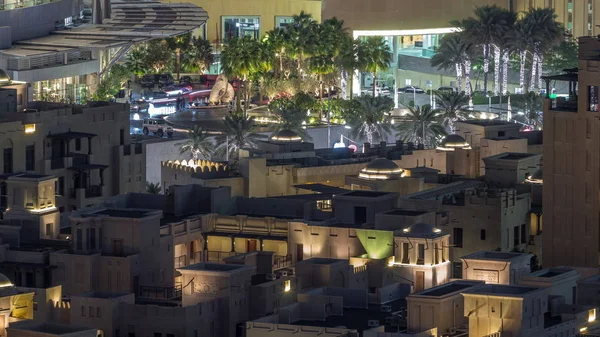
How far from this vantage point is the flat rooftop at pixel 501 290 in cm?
11114

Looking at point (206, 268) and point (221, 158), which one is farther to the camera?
point (221, 158)

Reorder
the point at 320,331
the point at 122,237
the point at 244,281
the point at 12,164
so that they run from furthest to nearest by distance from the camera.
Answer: the point at 12,164
the point at 122,237
the point at 244,281
the point at 320,331

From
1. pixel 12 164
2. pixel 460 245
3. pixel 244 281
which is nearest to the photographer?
pixel 244 281

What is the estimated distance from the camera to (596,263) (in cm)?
13900

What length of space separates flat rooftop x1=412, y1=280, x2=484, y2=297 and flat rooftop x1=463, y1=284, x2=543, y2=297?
145 cm

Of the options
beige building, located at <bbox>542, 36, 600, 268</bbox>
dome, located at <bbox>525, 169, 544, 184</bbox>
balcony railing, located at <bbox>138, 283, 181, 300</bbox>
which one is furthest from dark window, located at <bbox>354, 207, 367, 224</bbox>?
dome, located at <bbox>525, 169, 544, 184</bbox>

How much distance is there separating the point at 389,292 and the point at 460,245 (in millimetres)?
25830

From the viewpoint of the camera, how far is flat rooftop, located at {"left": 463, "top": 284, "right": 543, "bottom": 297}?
111 m

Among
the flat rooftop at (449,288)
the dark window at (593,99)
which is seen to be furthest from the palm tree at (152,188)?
the flat rooftop at (449,288)

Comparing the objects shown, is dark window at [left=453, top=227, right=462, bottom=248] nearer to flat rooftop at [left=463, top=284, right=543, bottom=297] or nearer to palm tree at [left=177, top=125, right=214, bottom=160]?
flat rooftop at [left=463, top=284, right=543, bottom=297]

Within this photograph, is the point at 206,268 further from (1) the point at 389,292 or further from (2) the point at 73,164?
(2) the point at 73,164

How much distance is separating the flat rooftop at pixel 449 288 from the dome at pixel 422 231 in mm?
10768

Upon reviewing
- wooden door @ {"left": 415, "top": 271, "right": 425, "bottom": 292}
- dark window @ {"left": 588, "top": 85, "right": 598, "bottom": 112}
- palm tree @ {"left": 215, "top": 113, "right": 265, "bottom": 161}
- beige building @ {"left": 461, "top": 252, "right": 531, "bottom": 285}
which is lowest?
wooden door @ {"left": 415, "top": 271, "right": 425, "bottom": 292}

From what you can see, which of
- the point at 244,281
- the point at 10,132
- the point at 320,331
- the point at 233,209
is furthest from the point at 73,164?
the point at 320,331
